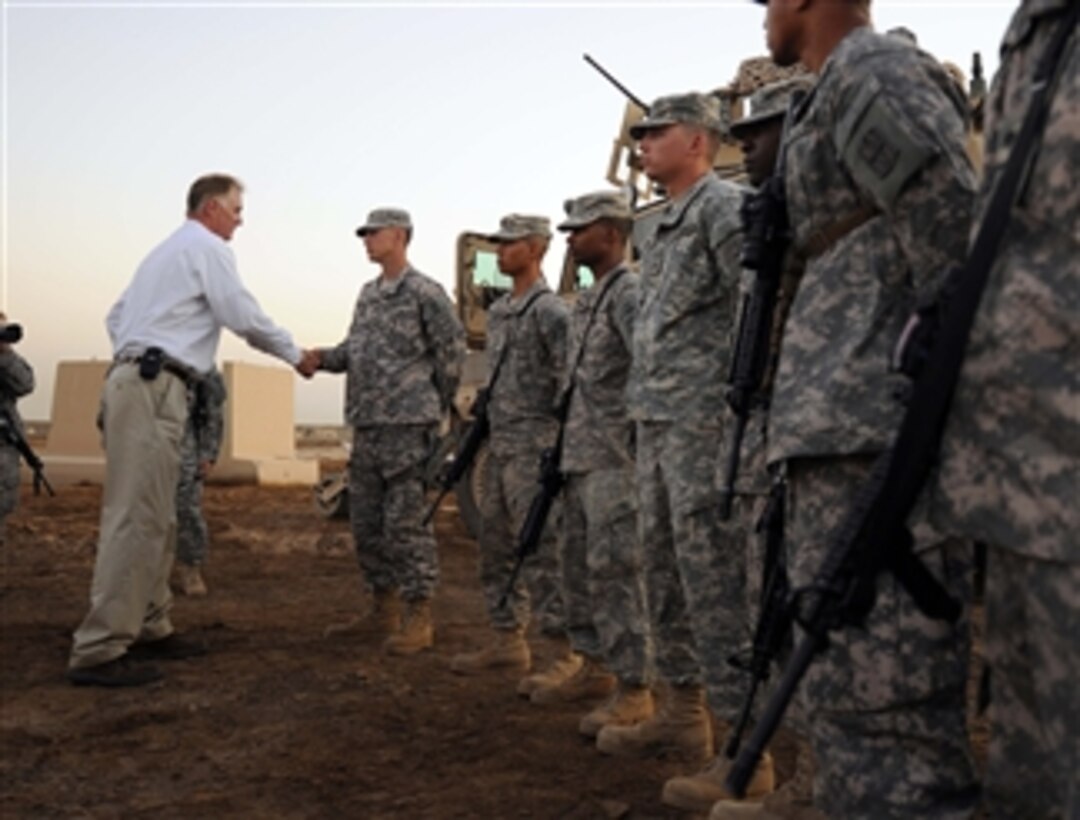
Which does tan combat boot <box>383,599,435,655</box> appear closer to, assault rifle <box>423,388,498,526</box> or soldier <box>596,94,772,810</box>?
assault rifle <box>423,388,498,526</box>

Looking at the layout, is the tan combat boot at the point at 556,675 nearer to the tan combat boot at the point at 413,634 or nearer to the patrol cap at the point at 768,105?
the tan combat boot at the point at 413,634

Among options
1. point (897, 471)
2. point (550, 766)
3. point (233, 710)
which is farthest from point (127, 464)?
point (897, 471)

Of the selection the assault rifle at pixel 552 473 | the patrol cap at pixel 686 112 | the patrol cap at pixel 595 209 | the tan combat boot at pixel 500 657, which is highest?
the patrol cap at pixel 686 112

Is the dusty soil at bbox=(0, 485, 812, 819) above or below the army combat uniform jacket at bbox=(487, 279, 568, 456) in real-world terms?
below

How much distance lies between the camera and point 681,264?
3.71 m

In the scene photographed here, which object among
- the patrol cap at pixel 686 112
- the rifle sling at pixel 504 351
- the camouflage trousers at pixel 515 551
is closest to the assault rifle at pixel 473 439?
the rifle sling at pixel 504 351

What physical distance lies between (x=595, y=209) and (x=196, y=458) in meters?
3.48

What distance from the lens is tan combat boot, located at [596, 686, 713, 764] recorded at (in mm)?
3963

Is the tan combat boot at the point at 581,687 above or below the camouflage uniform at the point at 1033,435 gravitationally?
below

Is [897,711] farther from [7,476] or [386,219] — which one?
[7,476]

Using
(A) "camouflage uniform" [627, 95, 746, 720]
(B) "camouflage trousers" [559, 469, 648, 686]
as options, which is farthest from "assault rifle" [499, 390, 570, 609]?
(A) "camouflage uniform" [627, 95, 746, 720]

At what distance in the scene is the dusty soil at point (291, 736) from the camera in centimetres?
359

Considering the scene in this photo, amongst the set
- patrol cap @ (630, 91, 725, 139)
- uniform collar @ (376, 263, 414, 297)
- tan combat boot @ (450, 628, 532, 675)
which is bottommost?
tan combat boot @ (450, 628, 532, 675)

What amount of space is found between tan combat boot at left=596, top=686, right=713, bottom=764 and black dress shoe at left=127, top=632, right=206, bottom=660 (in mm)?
2414
